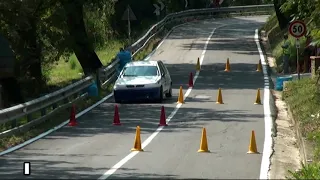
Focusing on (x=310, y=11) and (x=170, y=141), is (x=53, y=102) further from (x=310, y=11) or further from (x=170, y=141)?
(x=310, y=11)

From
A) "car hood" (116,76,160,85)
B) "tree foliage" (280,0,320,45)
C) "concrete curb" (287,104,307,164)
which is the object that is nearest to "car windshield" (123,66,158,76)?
"car hood" (116,76,160,85)

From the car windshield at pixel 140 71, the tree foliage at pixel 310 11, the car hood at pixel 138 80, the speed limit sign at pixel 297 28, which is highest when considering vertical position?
the tree foliage at pixel 310 11

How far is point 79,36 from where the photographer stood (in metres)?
37.2

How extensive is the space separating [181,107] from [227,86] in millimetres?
7137

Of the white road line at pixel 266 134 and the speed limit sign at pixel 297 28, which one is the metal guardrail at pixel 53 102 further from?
the speed limit sign at pixel 297 28

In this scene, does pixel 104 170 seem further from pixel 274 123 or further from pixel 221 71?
pixel 221 71

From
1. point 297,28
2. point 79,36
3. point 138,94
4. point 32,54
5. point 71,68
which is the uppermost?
point 297,28

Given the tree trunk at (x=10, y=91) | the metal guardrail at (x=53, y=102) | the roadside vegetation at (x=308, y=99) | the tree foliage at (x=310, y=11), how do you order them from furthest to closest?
the tree trunk at (x=10, y=91), the tree foliage at (x=310, y=11), the metal guardrail at (x=53, y=102), the roadside vegetation at (x=308, y=99)

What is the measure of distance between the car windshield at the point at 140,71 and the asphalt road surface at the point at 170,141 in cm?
116

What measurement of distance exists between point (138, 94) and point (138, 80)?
733 millimetres

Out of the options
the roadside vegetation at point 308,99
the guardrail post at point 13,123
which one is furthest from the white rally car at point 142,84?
the guardrail post at point 13,123

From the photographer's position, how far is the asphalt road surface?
48.2 feet

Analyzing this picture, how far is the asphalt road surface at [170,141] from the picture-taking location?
48.2 feet

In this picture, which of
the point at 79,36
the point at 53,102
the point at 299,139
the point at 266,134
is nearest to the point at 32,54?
the point at 79,36
